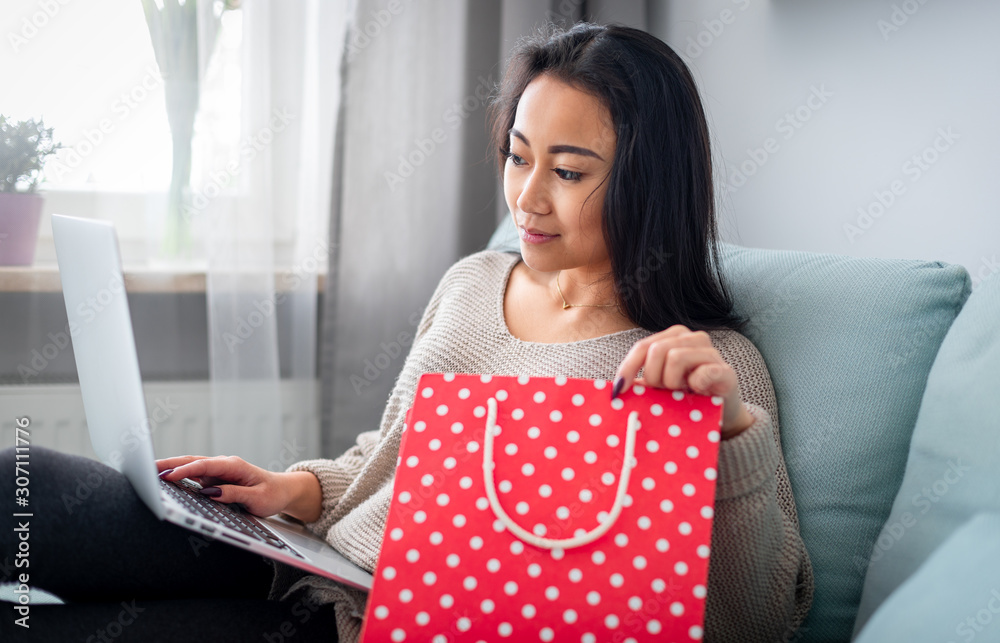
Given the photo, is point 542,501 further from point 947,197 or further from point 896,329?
point 947,197

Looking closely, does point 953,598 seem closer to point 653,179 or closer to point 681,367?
point 681,367

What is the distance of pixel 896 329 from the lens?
0.87m

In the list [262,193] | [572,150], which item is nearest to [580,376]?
[572,150]

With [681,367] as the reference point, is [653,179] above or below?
above

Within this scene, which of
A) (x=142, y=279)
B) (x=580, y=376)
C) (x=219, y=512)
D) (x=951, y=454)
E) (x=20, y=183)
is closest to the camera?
(x=951, y=454)

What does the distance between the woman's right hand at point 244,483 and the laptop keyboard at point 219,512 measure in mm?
13

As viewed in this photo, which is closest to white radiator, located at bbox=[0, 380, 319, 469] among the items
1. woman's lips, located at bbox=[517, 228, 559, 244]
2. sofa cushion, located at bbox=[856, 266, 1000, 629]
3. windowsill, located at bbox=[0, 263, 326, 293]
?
windowsill, located at bbox=[0, 263, 326, 293]

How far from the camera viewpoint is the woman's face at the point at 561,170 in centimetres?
96

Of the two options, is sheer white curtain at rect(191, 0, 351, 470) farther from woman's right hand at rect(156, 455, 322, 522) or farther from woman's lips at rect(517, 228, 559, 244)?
woman's lips at rect(517, 228, 559, 244)

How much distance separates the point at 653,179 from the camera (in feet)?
3.18

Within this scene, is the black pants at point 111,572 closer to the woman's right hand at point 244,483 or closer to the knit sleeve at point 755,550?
the woman's right hand at point 244,483

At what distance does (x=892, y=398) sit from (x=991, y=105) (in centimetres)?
43

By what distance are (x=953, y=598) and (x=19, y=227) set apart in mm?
1698

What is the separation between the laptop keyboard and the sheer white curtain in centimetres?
75
